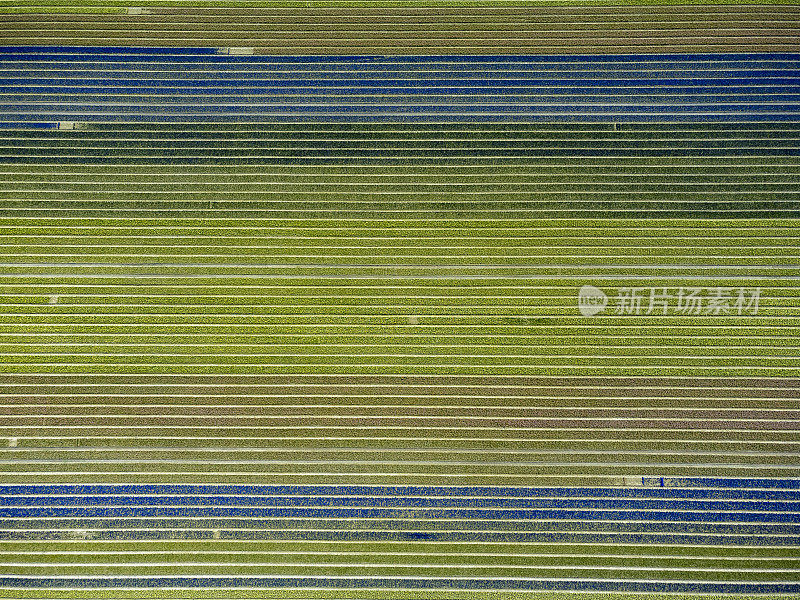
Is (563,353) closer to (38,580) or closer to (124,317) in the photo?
(124,317)

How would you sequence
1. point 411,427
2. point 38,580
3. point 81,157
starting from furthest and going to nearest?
1. point 81,157
2. point 411,427
3. point 38,580

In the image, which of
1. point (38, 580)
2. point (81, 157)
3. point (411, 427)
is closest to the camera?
point (38, 580)

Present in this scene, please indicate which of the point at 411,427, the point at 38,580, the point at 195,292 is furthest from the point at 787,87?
the point at 38,580

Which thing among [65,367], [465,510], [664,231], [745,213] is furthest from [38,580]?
[745,213]

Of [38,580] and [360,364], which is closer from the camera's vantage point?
[38,580]

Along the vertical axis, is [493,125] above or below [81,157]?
above

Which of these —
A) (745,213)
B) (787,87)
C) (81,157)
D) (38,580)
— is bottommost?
(38,580)
